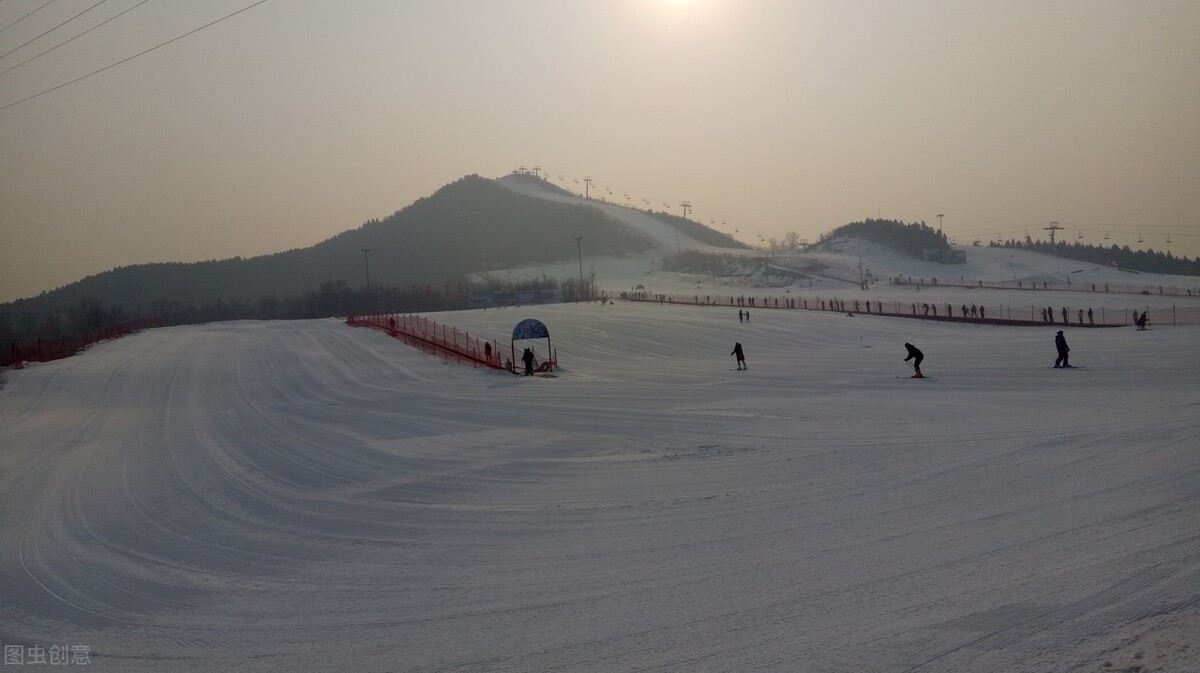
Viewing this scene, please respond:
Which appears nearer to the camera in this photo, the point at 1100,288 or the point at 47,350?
the point at 47,350

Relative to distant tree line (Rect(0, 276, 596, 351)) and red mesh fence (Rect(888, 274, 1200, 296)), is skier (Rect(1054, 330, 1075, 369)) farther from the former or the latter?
distant tree line (Rect(0, 276, 596, 351))

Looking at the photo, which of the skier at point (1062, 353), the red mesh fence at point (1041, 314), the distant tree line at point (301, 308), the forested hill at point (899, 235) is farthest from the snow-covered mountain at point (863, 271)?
the skier at point (1062, 353)

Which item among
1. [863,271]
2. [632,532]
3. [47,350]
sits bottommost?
[632,532]

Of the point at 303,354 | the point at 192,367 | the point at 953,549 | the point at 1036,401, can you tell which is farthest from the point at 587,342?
the point at 953,549

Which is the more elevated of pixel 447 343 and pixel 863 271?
pixel 863 271

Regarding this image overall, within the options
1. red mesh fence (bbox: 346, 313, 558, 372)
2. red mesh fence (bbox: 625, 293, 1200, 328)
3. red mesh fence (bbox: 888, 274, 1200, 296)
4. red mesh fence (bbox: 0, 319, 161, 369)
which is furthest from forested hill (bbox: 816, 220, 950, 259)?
red mesh fence (bbox: 0, 319, 161, 369)

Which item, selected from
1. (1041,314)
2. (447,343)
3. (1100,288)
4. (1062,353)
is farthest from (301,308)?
(1062,353)

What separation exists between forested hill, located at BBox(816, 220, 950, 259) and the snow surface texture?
467 ft

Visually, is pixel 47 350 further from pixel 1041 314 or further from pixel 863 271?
pixel 863 271

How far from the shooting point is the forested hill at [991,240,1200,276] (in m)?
140

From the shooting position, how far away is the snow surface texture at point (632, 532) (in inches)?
301

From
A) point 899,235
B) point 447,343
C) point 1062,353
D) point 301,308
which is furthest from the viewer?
point 899,235

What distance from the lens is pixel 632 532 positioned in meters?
11.9

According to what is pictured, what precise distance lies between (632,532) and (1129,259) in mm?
164448
